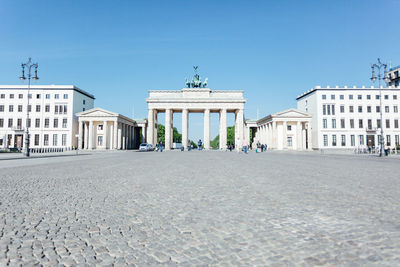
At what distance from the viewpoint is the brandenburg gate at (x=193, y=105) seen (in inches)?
2586

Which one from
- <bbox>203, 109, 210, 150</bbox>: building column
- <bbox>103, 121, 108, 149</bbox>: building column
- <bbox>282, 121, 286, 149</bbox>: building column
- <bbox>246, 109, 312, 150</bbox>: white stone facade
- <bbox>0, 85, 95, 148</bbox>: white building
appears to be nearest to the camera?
<bbox>103, 121, 108, 149</bbox>: building column

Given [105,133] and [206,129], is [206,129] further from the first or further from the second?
[105,133]

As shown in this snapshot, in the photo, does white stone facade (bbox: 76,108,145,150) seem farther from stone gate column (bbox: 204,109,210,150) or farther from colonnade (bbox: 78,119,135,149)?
stone gate column (bbox: 204,109,210,150)

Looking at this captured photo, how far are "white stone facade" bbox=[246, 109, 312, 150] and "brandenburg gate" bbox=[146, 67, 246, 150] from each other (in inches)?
305

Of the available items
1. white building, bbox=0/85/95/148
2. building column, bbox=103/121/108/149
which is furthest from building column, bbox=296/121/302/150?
white building, bbox=0/85/95/148

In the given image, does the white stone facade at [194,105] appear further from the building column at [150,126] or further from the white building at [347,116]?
the white building at [347,116]

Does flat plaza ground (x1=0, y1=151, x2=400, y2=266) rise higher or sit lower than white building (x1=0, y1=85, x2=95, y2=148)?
lower

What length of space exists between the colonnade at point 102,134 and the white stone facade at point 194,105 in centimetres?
754

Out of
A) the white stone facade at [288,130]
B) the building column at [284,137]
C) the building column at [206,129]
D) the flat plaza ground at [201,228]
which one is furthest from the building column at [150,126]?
the flat plaza ground at [201,228]

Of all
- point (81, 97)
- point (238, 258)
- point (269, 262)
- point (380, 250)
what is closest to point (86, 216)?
point (238, 258)

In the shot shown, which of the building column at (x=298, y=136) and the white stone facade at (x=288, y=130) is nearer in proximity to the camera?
the white stone facade at (x=288, y=130)

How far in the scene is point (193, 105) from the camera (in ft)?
218

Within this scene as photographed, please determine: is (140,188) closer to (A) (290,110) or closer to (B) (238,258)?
(B) (238,258)

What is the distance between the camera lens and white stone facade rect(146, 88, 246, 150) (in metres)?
65.7
